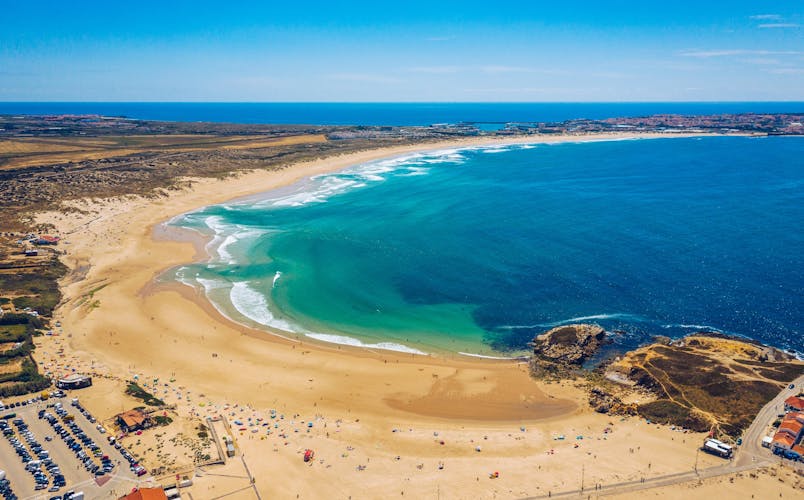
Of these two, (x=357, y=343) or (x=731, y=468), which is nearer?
(x=731, y=468)

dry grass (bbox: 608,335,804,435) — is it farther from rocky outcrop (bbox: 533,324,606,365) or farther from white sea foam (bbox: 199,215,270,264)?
white sea foam (bbox: 199,215,270,264)

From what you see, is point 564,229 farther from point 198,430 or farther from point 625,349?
point 198,430

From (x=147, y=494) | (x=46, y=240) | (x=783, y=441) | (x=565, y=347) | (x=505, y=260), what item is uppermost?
(x=46, y=240)

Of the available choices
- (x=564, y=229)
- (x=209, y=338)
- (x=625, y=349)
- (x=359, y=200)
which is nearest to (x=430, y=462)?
(x=625, y=349)

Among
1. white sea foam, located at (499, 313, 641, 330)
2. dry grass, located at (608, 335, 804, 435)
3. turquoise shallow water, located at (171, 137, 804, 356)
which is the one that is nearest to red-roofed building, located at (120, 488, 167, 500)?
turquoise shallow water, located at (171, 137, 804, 356)

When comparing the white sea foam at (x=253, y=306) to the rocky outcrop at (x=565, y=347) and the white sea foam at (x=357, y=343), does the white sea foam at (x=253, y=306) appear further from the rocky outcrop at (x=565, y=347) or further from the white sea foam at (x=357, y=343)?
the rocky outcrop at (x=565, y=347)

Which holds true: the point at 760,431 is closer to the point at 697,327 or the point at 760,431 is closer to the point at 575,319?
the point at 697,327

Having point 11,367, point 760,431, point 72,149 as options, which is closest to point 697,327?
point 760,431
